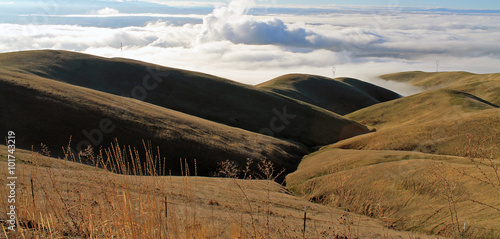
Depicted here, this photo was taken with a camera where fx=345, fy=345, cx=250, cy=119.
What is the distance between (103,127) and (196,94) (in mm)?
37383

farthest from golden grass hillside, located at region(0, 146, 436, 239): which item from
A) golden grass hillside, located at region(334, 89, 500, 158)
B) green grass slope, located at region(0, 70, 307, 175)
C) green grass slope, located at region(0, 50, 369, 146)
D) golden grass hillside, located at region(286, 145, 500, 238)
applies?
green grass slope, located at region(0, 50, 369, 146)

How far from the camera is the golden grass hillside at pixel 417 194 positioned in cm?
1619

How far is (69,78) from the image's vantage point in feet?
209

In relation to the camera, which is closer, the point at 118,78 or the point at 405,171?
the point at 405,171

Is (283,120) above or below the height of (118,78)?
below

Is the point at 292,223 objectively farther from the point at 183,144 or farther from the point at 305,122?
the point at 305,122

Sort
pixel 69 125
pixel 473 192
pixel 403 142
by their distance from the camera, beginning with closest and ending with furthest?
1. pixel 473 192
2. pixel 69 125
3. pixel 403 142

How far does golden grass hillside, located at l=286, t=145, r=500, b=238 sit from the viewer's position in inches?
637

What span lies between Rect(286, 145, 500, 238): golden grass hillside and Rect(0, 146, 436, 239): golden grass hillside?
92.8 inches

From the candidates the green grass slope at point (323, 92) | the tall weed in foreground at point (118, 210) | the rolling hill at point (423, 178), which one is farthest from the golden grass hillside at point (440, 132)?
the green grass slope at point (323, 92)

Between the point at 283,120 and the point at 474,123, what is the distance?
35.5m

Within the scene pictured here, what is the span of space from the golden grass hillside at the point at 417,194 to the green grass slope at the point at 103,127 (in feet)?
35.7

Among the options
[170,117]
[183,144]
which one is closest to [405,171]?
[183,144]

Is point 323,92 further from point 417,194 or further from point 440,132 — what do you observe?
point 417,194
